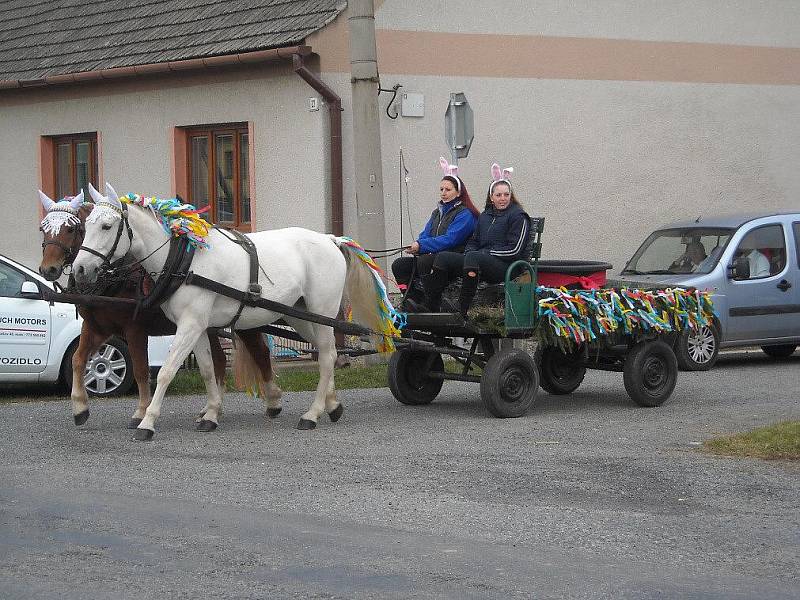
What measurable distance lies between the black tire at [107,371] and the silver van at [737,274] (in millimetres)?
5945

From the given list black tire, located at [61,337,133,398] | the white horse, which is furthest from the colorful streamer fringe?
black tire, located at [61,337,133,398]

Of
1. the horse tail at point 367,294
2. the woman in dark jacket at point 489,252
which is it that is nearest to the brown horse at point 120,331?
the horse tail at point 367,294

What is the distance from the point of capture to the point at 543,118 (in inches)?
712

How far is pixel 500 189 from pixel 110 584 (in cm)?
608

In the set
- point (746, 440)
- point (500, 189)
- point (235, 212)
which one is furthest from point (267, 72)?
point (746, 440)

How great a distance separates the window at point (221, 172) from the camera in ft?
58.7

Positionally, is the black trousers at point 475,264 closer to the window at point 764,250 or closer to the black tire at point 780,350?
the window at point 764,250

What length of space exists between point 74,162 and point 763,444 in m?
13.1

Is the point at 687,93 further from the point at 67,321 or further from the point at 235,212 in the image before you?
the point at 67,321

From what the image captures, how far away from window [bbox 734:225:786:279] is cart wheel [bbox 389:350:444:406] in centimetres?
524

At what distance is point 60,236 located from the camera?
989cm

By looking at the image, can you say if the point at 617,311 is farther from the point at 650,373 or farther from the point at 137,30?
the point at 137,30

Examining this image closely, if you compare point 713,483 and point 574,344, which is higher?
point 574,344

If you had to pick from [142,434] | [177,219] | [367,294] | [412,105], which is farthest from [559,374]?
[412,105]
